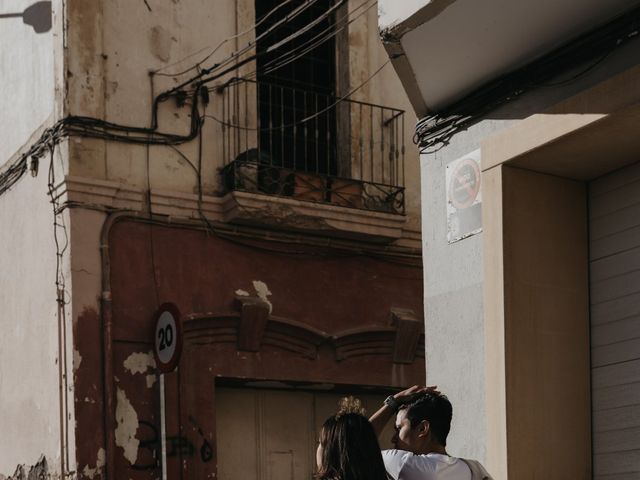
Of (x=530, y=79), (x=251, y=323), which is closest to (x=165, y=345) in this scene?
(x=251, y=323)

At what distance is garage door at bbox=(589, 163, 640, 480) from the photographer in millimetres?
5742

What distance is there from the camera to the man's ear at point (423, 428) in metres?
4.86

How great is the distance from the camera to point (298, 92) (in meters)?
12.8

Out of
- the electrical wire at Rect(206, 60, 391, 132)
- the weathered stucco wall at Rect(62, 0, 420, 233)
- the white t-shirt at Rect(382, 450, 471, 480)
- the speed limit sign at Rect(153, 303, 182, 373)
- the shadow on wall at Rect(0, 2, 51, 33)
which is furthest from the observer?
the electrical wire at Rect(206, 60, 391, 132)

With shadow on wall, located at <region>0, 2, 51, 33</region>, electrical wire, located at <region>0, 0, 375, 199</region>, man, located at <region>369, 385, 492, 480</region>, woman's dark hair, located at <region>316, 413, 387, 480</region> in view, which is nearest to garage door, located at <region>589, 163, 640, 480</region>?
man, located at <region>369, 385, 492, 480</region>

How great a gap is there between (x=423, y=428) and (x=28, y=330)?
7615 mm

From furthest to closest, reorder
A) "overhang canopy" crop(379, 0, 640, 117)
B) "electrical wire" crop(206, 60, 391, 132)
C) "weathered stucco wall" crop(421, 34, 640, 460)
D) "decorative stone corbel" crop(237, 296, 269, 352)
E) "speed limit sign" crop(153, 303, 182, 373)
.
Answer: "electrical wire" crop(206, 60, 391, 132)
"decorative stone corbel" crop(237, 296, 269, 352)
"speed limit sign" crop(153, 303, 182, 373)
"weathered stucco wall" crop(421, 34, 640, 460)
"overhang canopy" crop(379, 0, 640, 117)

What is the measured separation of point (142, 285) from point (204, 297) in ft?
2.02

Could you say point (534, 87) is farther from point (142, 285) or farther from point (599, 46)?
point (142, 285)

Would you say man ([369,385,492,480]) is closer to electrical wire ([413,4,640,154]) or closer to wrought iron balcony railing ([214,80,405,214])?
electrical wire ([413,4,640,154])

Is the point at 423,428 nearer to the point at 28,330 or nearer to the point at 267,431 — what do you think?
the point at 267,431

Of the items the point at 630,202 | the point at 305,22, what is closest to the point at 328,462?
the point at 630,202

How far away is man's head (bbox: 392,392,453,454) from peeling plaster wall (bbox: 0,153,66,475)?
6.44 metres

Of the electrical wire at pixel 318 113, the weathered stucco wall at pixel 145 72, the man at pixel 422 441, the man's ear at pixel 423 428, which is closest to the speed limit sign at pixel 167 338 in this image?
the weathered stucco wall at pixel 145 72
